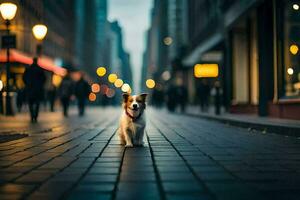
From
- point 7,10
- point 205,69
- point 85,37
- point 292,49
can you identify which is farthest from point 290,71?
point 85,37

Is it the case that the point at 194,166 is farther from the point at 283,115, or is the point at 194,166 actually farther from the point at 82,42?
the point at 82,42

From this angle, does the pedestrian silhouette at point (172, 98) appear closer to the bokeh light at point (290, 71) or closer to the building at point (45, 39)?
the building at point (45, 39)

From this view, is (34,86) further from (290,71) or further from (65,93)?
(65,93)

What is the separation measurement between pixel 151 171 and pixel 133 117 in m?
2.80

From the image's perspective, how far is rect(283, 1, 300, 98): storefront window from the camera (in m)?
17.2

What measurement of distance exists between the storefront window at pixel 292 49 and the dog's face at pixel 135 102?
860 cm

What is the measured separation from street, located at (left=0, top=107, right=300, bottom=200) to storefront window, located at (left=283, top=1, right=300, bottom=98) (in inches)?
302

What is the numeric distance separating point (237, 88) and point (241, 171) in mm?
21345

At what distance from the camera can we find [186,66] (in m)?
60.8

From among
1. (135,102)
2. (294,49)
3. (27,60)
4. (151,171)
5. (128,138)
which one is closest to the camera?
(151,171)

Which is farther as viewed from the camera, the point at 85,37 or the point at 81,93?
the point at 85,37

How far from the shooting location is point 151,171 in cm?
639

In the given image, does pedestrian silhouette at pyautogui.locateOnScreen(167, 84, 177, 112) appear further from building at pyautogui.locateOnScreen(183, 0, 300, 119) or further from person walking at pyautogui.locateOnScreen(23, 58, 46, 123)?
person walking at pyautogui.locateOnScreen(23, 58, 46, 123)

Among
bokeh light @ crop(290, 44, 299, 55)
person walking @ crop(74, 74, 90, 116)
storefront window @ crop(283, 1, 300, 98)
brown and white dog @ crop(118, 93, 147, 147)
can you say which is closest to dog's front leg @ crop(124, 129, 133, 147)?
brown and white dog @ crop(118, 93, 147, 147)
